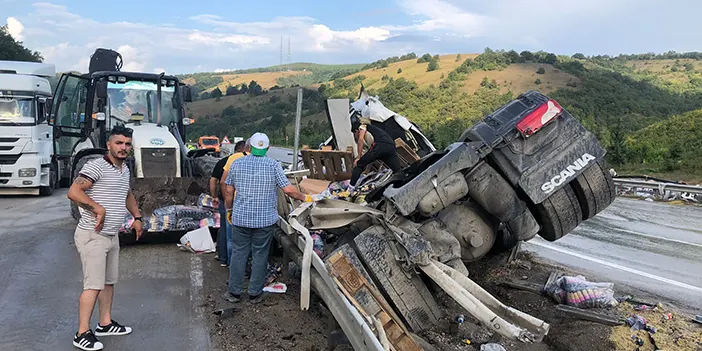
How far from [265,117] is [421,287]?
67.0 meters

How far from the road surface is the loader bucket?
16.9 feet

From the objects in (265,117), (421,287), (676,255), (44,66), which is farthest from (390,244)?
(265,117)

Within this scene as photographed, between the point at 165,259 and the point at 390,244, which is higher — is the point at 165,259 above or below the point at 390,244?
below

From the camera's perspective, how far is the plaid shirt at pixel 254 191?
5.48m

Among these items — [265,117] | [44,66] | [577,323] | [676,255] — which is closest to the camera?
[577,323]

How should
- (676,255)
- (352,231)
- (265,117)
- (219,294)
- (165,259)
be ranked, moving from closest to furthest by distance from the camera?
(352,231) → (219,294) → (165,259) → (676,255) → (265,117)

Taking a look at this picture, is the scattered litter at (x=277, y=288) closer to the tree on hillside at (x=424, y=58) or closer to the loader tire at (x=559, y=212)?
the loader tire at (x=559, y=212)

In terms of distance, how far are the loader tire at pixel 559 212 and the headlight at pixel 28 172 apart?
13.0 meters

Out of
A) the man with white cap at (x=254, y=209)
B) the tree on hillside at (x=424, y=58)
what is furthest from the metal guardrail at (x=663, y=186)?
the tree on hillside at (x=424, y=58)

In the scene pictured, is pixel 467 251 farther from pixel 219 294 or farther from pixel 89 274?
pixel 89 274

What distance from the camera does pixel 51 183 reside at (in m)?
14.7

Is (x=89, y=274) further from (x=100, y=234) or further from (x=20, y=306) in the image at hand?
(x=20, y=306)

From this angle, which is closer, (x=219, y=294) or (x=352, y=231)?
(x=352, y=231)

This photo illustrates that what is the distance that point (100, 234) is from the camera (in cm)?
450
